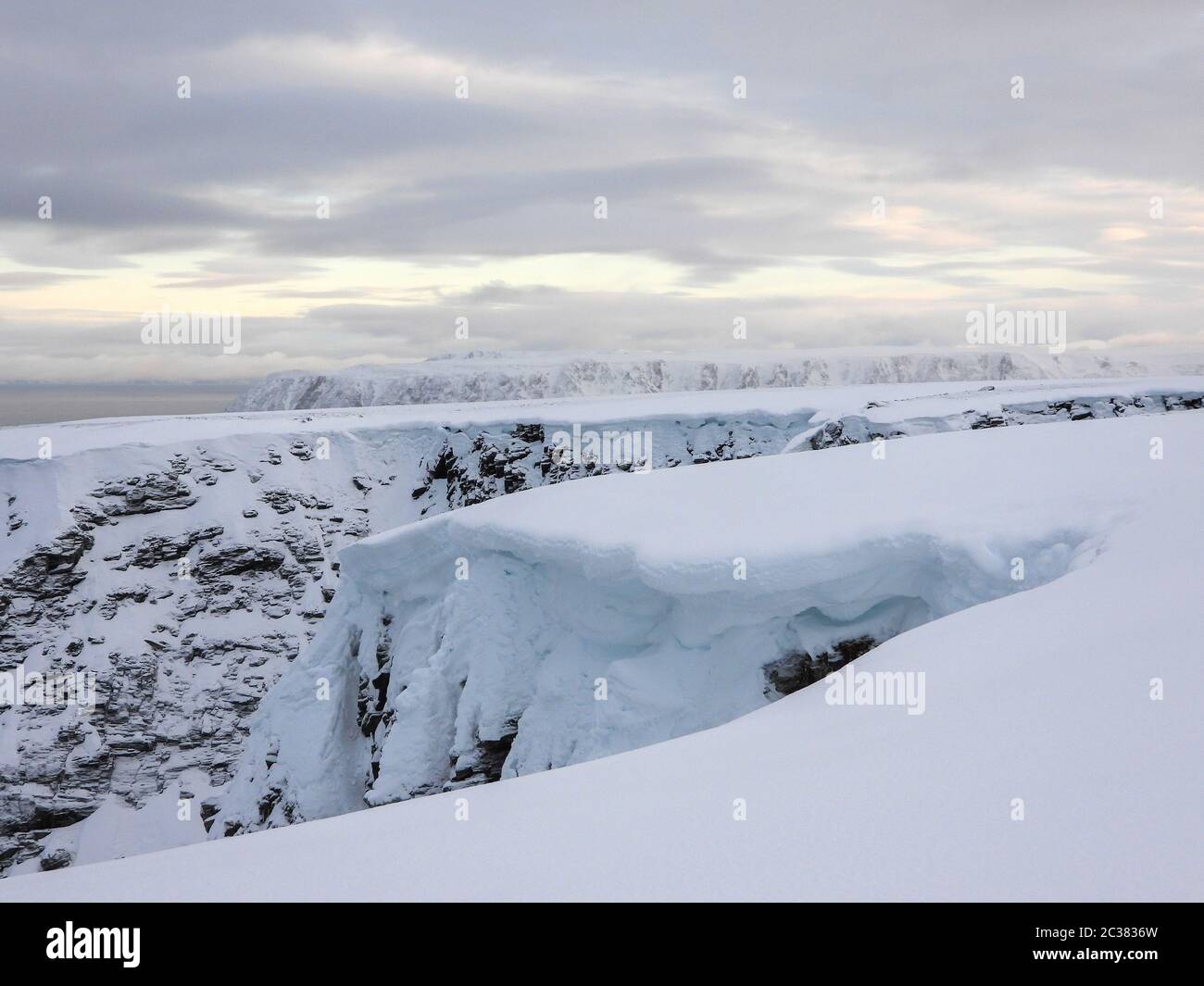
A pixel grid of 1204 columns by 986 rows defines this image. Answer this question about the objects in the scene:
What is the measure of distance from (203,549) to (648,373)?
83.3 meters

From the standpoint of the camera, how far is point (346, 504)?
31.6 m

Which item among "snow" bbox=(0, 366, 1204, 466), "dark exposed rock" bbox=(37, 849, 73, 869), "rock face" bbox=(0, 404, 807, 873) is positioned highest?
"snow" bbox=(0, 366, 1204, 466)

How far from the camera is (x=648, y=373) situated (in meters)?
108

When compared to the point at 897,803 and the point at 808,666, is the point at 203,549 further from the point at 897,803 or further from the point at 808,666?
the point at 897,803

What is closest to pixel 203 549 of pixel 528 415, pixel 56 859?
pixel 56 859

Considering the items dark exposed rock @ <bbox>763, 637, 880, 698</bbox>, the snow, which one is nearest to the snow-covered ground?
the snow

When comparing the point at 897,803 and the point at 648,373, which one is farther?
the point at 648,373

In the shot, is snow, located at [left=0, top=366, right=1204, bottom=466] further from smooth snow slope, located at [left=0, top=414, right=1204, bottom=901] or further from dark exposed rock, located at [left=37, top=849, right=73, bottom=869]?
smooth snow slope, located at [left=0, top=414, right=1204, bottom=901]

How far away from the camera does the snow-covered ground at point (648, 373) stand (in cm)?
10188

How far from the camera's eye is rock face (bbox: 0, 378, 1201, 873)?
24.3 m

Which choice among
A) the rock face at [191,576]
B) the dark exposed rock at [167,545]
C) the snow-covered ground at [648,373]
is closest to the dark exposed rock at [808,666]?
the rock face at [191,576]

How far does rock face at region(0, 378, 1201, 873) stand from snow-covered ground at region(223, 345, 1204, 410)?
2648 inches
